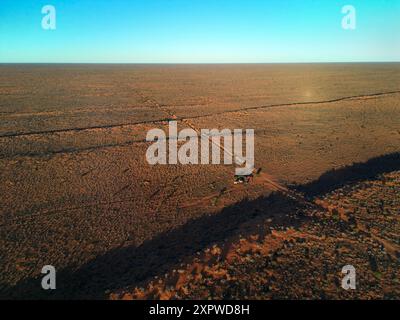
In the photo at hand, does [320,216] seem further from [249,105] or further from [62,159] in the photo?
[249,105]

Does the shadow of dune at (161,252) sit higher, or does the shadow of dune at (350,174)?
the shadow of dune at (350,174)

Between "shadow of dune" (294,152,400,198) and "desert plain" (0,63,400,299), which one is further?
"shadow of dune" (294,152,400,198)

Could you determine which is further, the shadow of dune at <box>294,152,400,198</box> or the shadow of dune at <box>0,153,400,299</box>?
the shadow of dune at <box>294,152,400,198</box>

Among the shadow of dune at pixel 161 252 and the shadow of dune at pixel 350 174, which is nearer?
the shadow of dune at pixel 161 252

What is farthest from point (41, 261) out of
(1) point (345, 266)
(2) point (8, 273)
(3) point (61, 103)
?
(3) point (61, 103)

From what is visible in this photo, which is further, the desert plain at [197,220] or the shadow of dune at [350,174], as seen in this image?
the shadow of dune at [350,174]

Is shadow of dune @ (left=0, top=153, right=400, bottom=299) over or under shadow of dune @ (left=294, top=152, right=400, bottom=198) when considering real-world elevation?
under
